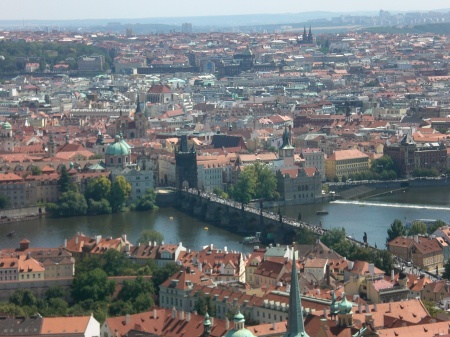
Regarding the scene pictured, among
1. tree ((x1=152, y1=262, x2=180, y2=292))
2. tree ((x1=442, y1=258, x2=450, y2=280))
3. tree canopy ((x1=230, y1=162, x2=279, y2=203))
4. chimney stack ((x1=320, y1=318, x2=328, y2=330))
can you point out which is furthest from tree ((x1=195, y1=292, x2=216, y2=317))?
tree canopy ((x1=230, y1=162, x2=279, y2=203))

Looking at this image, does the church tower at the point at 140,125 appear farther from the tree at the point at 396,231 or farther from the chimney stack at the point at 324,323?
the chimney stack at the point at 324,323

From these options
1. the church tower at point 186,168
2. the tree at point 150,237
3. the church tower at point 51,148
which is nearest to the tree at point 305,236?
the tree at point 150,237

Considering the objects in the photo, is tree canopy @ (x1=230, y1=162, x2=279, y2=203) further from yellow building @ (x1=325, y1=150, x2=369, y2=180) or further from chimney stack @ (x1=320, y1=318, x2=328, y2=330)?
chimney stack @ (x1=320, y1=318, x2=328, y2=330)

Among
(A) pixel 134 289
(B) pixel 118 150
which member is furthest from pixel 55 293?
(B) pixel 118 150

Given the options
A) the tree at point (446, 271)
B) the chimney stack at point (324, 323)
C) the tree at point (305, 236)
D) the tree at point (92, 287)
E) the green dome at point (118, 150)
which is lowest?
the green dome at point (118, 150)

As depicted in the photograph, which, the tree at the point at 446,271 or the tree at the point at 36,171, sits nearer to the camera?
the tree at the point at 446,271

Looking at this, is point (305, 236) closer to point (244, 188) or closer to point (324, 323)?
point (244, 188)

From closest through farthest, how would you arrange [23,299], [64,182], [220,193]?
1. [23,299]
2. [64,182]
3. [220,193]
